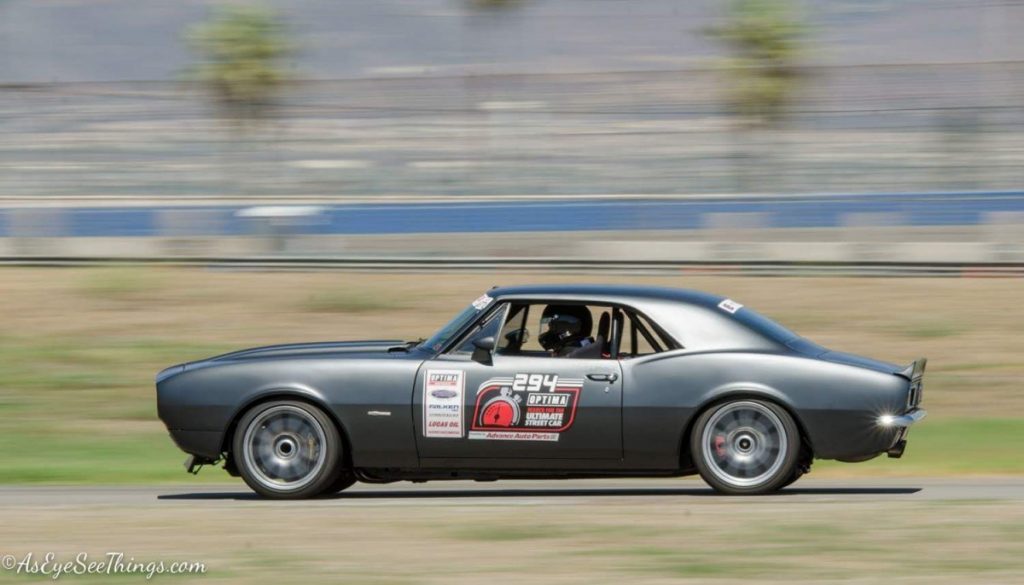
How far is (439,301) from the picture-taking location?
66.5 ft

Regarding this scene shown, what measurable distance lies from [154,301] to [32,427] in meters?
7.34

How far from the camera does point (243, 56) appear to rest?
170 ft

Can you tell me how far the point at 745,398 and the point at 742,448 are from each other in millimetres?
277

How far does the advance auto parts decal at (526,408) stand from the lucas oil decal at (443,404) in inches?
3.8

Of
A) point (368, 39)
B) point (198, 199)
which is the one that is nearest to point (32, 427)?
point (198, 199)

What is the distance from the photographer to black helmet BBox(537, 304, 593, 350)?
28.6 ft

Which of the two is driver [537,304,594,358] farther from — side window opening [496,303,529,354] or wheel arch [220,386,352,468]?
wheel arch [220,386,352,468]

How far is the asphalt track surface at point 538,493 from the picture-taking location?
8414mm

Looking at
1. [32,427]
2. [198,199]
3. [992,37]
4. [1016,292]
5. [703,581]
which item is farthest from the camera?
[992,37]

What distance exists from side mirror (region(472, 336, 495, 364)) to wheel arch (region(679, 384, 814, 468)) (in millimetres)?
1142

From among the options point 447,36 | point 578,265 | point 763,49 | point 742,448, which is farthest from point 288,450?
point 447,36

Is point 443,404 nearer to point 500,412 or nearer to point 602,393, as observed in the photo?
point 500,412

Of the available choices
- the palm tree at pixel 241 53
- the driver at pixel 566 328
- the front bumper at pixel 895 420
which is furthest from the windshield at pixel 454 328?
the palm tree at pixel 241 53

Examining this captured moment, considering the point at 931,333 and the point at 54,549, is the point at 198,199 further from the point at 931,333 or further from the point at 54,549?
the point at 54,549
